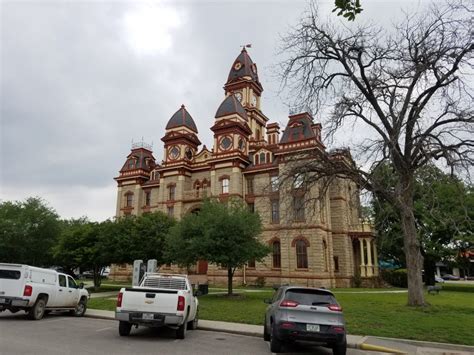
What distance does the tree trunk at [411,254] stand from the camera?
16.8 metres

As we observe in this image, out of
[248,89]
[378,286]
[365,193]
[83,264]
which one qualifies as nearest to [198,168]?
[248,89]

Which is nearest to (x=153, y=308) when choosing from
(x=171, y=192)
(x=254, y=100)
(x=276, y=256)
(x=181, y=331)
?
(x=181, y=331)

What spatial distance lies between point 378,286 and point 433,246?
20.7 feet

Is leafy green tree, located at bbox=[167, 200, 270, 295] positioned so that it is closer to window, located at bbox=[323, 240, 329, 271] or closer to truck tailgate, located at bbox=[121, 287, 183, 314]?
truck tailgate, located at bbox=[121, 287, 183, 314]

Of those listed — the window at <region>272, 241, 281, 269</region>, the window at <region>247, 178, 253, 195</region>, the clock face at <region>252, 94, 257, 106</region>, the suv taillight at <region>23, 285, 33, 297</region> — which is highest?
A: the clock face at <region>252, 94, 257, 106</region>

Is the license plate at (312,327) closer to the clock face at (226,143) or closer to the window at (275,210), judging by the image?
the window at (275,210)

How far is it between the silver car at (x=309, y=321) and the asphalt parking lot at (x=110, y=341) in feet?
2.86

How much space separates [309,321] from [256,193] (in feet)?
98.8

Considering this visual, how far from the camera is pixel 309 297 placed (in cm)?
929

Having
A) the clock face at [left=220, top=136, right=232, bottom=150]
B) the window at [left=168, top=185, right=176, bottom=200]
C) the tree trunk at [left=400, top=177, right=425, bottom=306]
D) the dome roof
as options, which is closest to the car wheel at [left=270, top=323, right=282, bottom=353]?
the tree trunk at [left=400, top=177, right=425, bottom=306]

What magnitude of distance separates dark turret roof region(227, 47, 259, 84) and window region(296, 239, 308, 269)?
80.1 feet

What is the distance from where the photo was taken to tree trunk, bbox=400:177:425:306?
16.8 meters

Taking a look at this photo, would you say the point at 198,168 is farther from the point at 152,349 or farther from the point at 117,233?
the point at 152,349

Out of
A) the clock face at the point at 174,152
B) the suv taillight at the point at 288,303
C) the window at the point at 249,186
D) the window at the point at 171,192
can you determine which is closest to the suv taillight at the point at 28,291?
the suv taillight at the point at 288,303
